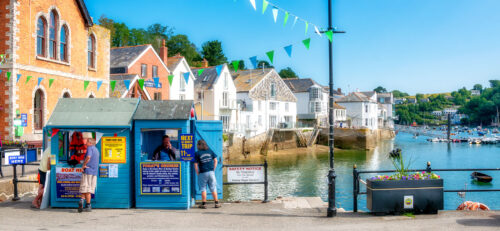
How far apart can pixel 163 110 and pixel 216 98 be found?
38670 millimetres

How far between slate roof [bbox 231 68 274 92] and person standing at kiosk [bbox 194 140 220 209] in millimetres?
45140

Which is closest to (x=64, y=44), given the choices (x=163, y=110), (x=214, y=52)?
(x=163, y=110)

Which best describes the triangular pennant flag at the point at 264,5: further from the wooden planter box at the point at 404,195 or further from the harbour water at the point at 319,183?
the harbour water at the point at 319,183

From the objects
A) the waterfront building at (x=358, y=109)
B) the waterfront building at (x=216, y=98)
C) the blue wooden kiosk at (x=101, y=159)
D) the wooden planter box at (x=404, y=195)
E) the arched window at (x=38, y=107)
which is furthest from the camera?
the waterfront building at (x=358, y=109)

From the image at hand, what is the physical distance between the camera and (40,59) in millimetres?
20641

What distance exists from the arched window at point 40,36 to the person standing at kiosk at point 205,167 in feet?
50.7

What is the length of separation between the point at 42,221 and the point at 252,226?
4.65 meters

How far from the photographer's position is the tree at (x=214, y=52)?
9025 cm

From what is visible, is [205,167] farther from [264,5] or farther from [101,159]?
[264,5]

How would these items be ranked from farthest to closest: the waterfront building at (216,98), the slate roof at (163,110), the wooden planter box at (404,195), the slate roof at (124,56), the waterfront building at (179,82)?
the waterfront building at (216,98), the waterfront building at (179,82), the slate roof at (124,56), the slate roof at (163,110), the wooden planter box at (404,195)

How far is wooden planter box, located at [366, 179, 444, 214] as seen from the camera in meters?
8.96

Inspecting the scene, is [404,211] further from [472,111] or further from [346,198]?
[472,111]

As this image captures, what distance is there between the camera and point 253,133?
5131cm

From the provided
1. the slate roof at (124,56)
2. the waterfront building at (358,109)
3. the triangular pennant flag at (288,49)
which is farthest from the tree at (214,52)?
the triangular pennant flag at (288,49)
